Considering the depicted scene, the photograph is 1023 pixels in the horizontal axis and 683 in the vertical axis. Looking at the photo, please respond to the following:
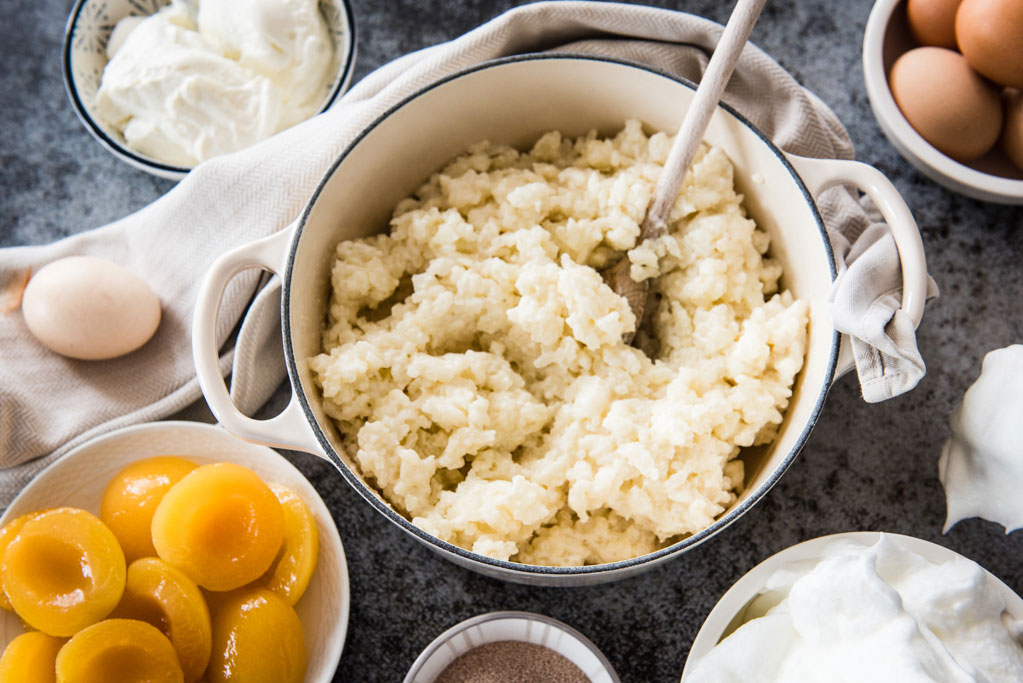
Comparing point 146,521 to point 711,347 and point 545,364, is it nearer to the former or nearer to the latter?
point 545,364

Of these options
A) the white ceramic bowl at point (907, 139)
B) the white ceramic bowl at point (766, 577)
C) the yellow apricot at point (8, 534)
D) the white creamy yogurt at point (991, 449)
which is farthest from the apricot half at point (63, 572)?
the white ceramic bowl at point (907, 139)

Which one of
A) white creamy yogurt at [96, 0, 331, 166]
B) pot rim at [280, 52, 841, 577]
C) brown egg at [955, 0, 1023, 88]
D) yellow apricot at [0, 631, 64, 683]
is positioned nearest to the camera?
pot rim at [280, 52, 841, 577]

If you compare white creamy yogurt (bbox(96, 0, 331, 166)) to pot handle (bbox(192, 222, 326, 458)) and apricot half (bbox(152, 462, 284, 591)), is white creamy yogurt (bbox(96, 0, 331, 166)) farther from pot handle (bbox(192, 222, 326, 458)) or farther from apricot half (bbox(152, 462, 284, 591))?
apricot half (bbox(152, 462, 284, 591))

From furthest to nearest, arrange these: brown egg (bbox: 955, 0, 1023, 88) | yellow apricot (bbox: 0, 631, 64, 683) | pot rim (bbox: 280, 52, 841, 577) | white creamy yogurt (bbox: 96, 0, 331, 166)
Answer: white creamy yogurt (bbox: 96, 0, 331, 166) < brown egg (bbox: 955, 0, 1023, 88) < yellow apricot (bbox: 0, 631, 64, 683) < pot rim (bbox: 280, 52, 841, 577)

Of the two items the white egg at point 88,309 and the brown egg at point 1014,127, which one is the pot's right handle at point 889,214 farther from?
the white egg at point 88,309

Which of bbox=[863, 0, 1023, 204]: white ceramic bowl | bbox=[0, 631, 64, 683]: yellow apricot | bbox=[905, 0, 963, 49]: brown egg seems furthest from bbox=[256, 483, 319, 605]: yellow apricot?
bbox=[905, 0, 963, 49]: brown egg

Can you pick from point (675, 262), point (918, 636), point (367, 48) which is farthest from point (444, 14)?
point (918, 636)

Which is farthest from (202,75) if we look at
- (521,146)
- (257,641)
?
(257,641)
